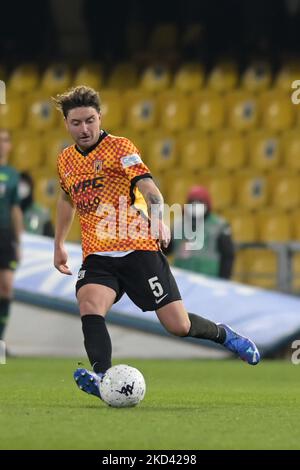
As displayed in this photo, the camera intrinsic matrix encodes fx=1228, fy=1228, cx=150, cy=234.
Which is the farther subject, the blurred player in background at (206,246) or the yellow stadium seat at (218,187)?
the yellow stadium seat at (218,187)

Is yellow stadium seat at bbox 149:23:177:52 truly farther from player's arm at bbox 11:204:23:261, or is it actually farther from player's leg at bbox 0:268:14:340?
player's leg at bbox 0:268:14:340

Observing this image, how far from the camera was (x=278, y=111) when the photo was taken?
51.6 ft

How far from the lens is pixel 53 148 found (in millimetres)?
16422

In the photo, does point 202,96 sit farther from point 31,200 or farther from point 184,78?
point 31,200

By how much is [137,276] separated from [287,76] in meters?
10.3

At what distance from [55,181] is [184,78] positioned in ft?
7.57

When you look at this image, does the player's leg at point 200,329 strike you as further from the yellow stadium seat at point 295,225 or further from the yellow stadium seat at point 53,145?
the yellow stadium seat at point 53,145

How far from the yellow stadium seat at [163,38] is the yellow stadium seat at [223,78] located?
109 centimetres

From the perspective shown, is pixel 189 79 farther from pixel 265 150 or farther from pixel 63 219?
pixel 63 219

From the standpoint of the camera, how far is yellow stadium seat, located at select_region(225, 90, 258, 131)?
15.9m

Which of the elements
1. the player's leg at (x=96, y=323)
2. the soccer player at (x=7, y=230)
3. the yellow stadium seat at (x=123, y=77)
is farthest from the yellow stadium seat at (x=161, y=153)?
the player's leg at (x=96, y=323)

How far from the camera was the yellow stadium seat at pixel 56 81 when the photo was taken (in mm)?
17031

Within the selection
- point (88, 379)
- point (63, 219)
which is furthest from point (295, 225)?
point (88, 379)

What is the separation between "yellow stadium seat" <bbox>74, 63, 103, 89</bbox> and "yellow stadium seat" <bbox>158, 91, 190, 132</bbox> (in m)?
1.12
